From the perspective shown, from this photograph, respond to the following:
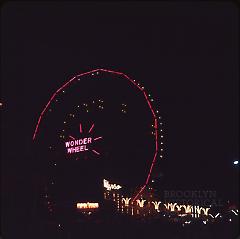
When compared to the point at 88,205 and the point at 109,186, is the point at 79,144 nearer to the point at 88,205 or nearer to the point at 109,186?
the point at 109,186

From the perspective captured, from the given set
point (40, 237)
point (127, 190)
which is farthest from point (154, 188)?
point (40, 237)

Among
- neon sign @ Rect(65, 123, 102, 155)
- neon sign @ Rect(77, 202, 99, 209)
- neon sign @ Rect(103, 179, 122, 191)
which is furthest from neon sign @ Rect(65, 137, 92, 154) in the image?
neon sign @ Rect(77, 202, 99, 209)

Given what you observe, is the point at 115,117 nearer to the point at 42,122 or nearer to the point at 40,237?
the point at 42,122

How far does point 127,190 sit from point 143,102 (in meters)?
2.79

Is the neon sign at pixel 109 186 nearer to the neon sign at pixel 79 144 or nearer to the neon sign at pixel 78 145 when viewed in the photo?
the neon sign at pixel 79 144

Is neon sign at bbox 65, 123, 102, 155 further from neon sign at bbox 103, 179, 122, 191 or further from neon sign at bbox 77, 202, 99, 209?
neon sign at bbox 77, 202, 99, 209

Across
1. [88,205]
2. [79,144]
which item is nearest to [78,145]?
[79,144]

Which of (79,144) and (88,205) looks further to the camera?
(79,144)

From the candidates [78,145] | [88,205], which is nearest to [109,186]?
[88,205]

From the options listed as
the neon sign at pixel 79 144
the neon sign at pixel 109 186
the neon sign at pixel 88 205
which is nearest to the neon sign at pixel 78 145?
the neon sign at pixel 79 144

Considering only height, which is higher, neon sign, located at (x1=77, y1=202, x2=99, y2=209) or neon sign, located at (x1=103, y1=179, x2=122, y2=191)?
neon sign, located at (x1=103, y1=179, x2=122, y2=191)

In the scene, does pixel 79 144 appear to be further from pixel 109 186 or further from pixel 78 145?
pixel 109 186

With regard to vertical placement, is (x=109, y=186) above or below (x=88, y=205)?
above

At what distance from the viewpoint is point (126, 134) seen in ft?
59.8
